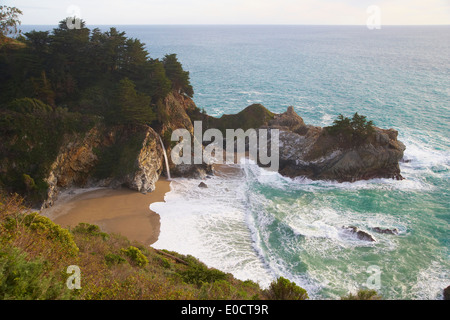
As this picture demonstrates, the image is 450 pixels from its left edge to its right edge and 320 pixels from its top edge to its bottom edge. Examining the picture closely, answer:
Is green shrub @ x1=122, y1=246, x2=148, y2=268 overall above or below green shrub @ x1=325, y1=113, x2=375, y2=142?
below

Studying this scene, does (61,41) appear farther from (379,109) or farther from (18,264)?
(379,109)

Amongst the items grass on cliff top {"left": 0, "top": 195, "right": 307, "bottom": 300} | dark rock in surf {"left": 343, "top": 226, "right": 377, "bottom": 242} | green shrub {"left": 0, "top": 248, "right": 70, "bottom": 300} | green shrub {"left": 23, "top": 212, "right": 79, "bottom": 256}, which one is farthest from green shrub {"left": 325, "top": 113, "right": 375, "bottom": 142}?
green shrub {"left": 0, "top": 248, "right": 70, "bottom": 300}

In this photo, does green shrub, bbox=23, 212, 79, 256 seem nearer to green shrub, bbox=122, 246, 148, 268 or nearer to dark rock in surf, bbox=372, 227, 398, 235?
green shrub, bbox=122, 246, 148, 268

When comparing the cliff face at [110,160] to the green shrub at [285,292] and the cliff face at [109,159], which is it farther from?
the green shrub at [285,292]

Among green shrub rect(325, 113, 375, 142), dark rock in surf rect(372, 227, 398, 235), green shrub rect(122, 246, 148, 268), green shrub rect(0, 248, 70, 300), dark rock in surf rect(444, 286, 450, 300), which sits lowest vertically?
→ dark rock in surf rect(444, 286, 450, 300)

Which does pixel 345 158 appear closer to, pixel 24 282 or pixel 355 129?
pixel 355 129

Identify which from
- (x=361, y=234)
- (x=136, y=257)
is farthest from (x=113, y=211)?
A: (x=361, y=234)
